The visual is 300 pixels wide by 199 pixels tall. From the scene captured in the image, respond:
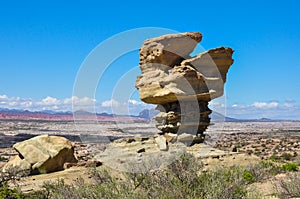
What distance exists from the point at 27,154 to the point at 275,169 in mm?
12006

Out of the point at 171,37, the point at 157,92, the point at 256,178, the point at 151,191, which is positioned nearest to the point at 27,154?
the point at 157,92

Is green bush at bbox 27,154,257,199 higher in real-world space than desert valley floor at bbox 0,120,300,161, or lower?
higher

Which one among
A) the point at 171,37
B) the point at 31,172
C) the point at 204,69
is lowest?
the point at 31,172

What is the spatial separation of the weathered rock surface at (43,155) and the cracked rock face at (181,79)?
5.19 metres

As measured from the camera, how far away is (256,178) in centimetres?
1323

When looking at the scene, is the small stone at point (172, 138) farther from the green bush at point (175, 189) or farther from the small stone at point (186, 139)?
the green bush at point (175, 189)

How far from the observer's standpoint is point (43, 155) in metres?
17.0

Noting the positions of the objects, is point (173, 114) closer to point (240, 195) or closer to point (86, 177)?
point (86, 177)

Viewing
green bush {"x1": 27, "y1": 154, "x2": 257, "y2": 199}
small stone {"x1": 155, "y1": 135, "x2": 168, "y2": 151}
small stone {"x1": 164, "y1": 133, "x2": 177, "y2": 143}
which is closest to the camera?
green bush {"x1": 27, "y1": 154, "x2": 257, "y2": 199}

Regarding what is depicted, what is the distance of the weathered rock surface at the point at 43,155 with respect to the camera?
16.4 m

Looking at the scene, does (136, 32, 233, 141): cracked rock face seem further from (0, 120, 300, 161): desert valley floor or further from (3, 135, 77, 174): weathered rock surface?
(3, 135, 77, 174): weathered rock surface

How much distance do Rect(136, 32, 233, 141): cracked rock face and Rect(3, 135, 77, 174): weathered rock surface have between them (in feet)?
17.0

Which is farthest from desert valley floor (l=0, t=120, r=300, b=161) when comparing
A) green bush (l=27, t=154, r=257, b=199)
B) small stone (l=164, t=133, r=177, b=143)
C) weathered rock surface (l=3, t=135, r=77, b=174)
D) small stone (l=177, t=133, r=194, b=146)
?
green bush (l=27, t=154, r=257, b=199)

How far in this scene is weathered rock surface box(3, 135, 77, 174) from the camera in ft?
53.9
